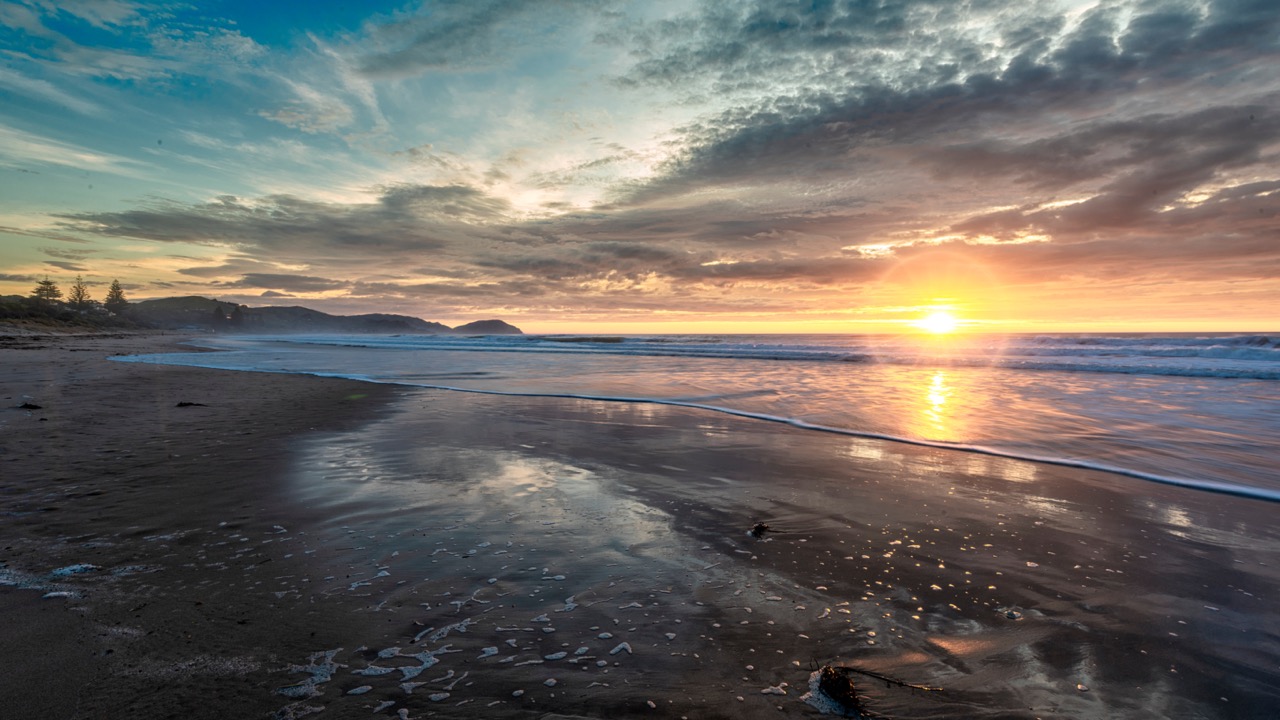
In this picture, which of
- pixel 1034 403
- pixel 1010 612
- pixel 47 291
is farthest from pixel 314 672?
pixel 47 291

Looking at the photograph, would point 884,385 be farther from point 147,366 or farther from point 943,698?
point 147,366

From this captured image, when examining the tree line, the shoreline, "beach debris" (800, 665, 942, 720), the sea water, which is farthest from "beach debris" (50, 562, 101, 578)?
the tree line

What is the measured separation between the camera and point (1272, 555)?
4270 mm

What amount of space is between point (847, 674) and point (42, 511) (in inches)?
267

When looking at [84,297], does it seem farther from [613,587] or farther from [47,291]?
[613,587]

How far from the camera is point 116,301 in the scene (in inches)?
4402

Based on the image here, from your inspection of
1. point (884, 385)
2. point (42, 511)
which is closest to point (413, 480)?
point (42, 511)

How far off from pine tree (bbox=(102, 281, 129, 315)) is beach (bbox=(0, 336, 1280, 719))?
458 feet

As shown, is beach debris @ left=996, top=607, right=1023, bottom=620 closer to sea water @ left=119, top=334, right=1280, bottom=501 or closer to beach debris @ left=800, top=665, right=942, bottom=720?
beach debris @ left=800, top=665, right=942, bottom=720

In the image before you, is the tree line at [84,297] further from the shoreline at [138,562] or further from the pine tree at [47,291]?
the shoreline at [138,562]

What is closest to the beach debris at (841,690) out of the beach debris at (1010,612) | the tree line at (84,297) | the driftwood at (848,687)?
the driftwood at (848,687)

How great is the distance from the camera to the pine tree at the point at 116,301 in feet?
351

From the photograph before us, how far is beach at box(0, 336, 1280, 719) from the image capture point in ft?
8.20

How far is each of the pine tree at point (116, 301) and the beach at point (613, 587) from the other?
458 ft
